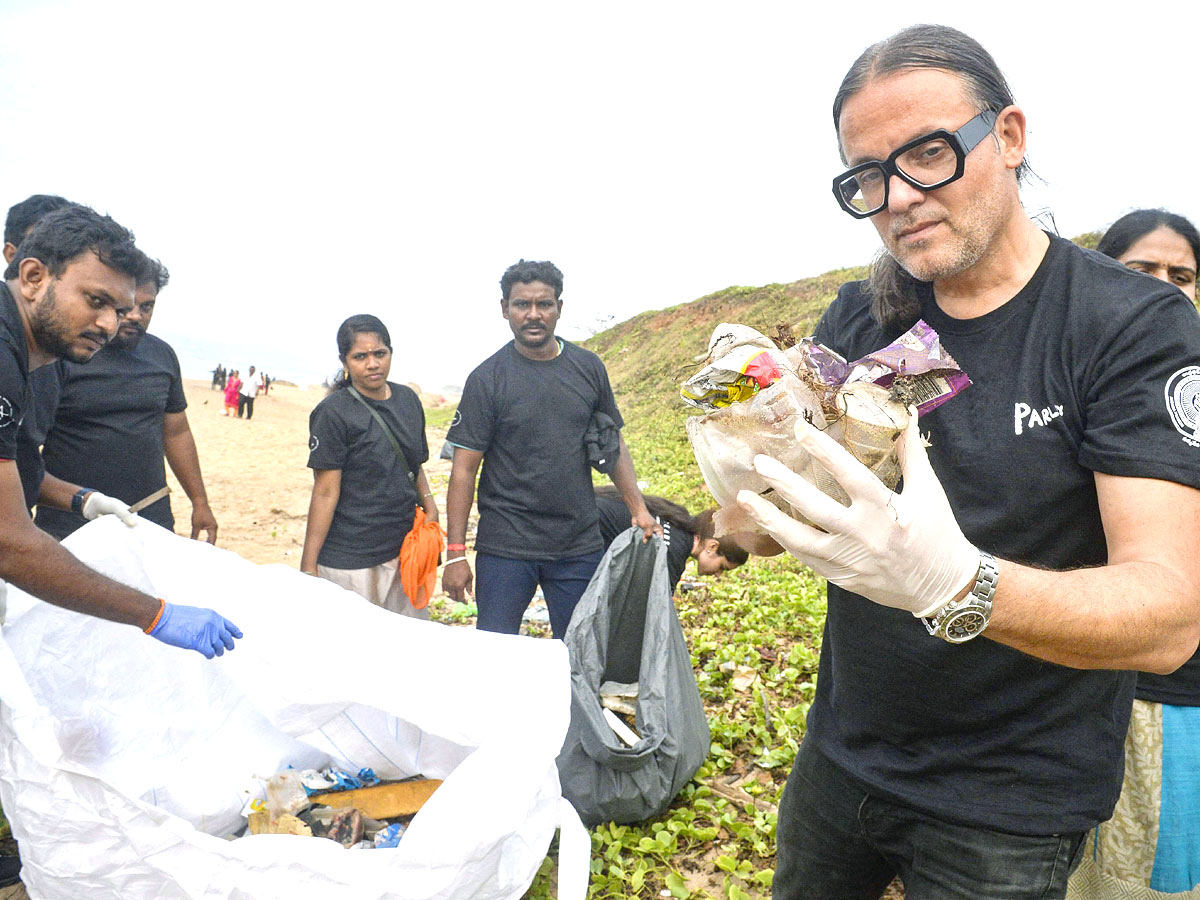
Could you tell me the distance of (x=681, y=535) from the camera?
371 cm

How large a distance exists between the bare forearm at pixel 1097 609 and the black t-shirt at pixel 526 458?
2500 mm

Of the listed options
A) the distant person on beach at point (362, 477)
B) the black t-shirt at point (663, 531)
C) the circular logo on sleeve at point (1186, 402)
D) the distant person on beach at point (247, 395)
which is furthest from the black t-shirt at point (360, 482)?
the distant person on beach at point (247, 395)

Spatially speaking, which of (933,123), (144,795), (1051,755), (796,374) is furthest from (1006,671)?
(144,795)

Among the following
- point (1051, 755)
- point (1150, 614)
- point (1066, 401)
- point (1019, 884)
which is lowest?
point (1019, 884)

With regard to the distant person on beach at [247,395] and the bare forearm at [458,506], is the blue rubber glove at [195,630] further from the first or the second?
the distant person on beach at [247,395]

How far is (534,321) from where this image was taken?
3568mm

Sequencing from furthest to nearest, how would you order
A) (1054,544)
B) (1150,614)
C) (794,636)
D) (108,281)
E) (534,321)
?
(794,636)
(534,321)
(108,281)
(1054,544)
(1150,614)

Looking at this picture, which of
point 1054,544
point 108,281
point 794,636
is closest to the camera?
point 1054,544

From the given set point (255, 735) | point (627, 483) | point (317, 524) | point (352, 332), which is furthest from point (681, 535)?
point (255, 735)

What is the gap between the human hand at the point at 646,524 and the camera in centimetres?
343

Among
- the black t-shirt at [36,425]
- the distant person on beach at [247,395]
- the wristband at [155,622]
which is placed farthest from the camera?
the distant person on beach at [247,395]

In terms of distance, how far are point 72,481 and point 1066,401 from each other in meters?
3.42

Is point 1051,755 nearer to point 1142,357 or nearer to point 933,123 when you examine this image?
point 1142,357

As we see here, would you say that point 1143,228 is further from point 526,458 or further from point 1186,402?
point 526,458
